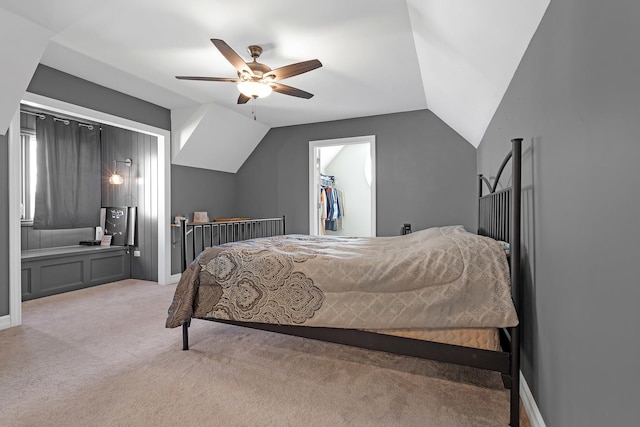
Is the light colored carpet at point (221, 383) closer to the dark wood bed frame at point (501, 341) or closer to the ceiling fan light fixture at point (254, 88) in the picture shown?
the dark wood bed frame at point (501, 341)

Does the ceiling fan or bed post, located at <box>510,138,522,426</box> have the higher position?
the ceiling fan

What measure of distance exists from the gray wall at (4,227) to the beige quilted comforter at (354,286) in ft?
6.03

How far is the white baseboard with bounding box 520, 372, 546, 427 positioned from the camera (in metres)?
1.45

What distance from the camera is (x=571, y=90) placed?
113 centimetres

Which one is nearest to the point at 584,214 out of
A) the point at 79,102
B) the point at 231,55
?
the point at 231,55

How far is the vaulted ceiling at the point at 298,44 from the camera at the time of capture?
80.4 inches

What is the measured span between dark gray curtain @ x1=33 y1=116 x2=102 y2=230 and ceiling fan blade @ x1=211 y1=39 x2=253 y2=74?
353 centimetres

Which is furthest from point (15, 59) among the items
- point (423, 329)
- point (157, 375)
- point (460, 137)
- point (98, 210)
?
point (460, 137)

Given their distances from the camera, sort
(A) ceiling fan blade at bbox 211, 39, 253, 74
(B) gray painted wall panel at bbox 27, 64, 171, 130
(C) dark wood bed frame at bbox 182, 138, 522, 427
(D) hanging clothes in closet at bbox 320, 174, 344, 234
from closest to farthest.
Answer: (C) dark wood bed frame at bbox 182, 138, 522, 427 < (A) ceiling fan blade at bbox 211, 39, 253, 74 < (B) gray painted wall panel at bbox 27, 64, 171, 130 < (D) hanging clothes in closet at bbox 320, 174, 344, 234

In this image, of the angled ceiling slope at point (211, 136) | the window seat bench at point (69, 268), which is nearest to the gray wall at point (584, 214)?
the angled ceiling slope at point (211, 136)

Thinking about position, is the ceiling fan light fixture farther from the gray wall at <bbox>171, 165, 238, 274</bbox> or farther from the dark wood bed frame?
the gray wall at <bbox>171, 165, 238, 274</bbox>

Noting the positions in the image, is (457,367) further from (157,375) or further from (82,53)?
(82,53)

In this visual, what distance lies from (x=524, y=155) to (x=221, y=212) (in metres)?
4.64

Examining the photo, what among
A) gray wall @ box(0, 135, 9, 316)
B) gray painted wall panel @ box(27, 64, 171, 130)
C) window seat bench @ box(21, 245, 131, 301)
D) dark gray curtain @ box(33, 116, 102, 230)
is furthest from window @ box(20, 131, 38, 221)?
gray wall @ box(0, 135, 9, 316)
